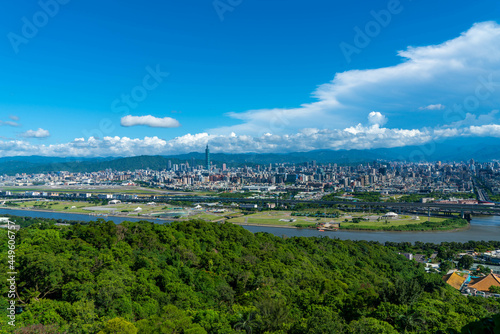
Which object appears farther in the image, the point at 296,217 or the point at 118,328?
the point at 296,217

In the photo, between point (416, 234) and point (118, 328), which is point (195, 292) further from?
point (416, 234)

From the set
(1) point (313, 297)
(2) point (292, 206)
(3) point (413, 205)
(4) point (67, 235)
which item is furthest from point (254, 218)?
(1) point (313, 297)

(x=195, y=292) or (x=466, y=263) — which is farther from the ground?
(x=195, y=292)

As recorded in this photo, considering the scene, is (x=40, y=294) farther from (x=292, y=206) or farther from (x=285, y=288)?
(x=292, y=206)

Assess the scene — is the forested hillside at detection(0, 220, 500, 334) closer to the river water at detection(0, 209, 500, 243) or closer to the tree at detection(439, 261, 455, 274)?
the tree at detection(439, 261, 455, 274)

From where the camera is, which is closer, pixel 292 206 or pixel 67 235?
pixel 67 235

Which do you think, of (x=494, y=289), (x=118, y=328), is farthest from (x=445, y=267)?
(x=118, y=328)

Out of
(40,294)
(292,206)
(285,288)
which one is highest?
(40,294)
